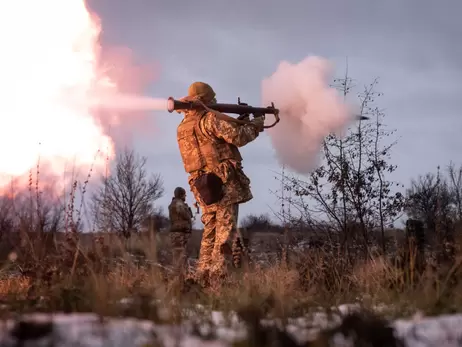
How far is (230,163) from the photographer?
22.7ft

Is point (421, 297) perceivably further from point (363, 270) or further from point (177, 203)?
point (177, 203)

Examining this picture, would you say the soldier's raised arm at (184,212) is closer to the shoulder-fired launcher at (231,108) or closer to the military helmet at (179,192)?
the military helmet at (179,192)

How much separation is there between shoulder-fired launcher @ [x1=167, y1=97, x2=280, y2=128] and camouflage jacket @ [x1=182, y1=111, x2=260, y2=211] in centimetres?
17

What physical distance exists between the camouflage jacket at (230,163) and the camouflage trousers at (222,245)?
0.12 metres

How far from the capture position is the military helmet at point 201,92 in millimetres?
7113

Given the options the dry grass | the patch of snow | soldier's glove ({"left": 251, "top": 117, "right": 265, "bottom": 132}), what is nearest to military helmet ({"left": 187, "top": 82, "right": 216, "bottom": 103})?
soldier's glove ({"left": 251, "top": 117, "right": 265, "bottom": 132})

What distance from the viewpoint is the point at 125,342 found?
2436mm

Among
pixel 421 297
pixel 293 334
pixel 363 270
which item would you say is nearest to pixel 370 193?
pixel 363 270

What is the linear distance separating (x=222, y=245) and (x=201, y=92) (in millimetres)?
1915

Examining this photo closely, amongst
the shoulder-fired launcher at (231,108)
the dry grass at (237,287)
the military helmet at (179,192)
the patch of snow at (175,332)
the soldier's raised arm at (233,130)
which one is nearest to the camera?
the patch of snow at (175,332)

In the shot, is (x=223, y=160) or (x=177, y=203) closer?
(x=223, y=160)

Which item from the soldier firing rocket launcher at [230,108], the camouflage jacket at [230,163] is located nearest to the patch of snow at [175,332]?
the camouflage jacket at [230,163]

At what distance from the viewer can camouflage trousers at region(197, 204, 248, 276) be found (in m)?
6.68

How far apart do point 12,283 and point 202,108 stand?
2938mm
